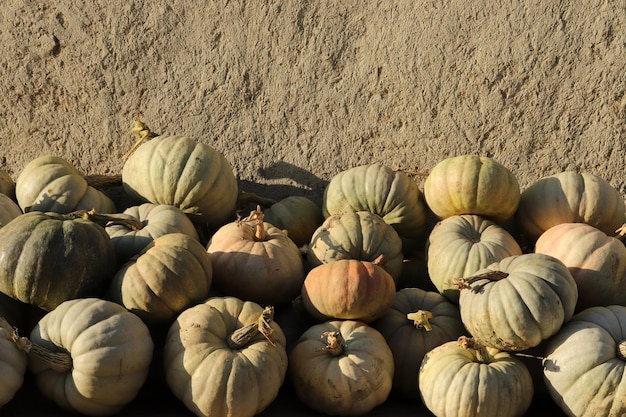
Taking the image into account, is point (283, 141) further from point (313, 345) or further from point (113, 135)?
point (313, 345)

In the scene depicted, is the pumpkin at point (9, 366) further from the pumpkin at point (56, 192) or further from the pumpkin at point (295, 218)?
the pumpkin at point (295, 218)

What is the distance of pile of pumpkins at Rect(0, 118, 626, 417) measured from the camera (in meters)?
4.33

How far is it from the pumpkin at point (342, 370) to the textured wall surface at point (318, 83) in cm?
189

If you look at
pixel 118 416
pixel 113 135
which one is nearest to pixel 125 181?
pixel 113 135

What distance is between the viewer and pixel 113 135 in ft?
21.4

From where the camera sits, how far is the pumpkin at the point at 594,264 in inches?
195

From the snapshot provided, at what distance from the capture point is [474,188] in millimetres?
5527

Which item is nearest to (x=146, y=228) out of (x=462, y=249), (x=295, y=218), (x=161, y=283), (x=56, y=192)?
(x=161, y=283)

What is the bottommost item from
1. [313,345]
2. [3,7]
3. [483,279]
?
[313,345]

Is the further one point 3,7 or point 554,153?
point 3,7

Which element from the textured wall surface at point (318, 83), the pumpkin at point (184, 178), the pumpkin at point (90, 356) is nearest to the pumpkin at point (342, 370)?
the pumpkin at point (90, 356)

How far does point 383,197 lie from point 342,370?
64.2 inches

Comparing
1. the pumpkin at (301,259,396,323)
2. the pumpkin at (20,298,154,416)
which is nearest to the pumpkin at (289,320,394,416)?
the pumpkin at (301,259,396,323)

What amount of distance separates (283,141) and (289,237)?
30.0 inches
